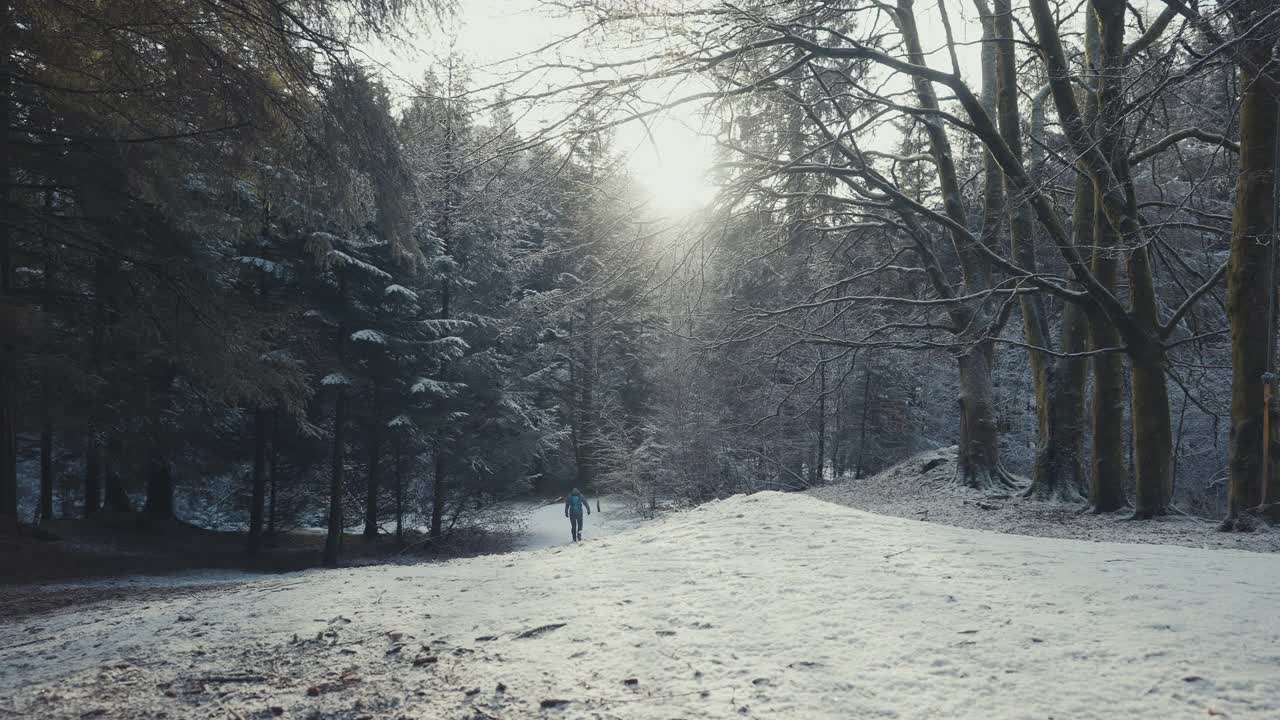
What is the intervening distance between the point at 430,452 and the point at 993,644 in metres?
20.5

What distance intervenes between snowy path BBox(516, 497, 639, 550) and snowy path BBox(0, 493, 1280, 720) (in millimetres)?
16507

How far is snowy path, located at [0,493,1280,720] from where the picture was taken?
2.62m

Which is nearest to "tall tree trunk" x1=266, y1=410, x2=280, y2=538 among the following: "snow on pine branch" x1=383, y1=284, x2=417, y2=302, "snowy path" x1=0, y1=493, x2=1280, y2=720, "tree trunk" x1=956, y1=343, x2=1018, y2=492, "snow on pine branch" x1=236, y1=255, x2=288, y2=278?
"snow on pine branch" x1=236, y1=255, x2=288, y2=278

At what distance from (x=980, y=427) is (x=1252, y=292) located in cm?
529

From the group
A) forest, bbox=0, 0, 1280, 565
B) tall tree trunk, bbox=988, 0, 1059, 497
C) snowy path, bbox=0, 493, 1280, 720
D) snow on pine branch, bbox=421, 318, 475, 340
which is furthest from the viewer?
snow on pine branch, bbox=421, 318, 475, 340

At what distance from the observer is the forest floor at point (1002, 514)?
7121mm

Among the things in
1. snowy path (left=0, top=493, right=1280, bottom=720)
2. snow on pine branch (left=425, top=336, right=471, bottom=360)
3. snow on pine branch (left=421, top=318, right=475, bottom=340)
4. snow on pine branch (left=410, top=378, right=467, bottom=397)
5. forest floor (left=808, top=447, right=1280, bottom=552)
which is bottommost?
forest floor (left=808, top=447, right=1280, bottom=552)

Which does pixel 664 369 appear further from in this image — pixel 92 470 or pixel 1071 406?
pixel 92 470

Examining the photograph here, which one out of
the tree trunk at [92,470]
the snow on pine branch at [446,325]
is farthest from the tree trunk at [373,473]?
the tree trunk at [92,470]

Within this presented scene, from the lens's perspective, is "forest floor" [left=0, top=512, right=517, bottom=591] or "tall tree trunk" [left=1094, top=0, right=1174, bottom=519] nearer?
"tall tree trunk" [left=1094, top=0, right=1174, bottom=519]

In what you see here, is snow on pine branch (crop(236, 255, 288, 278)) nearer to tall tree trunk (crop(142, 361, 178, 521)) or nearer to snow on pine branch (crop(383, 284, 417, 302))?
snow on pine branch (crop(383, 284, 417, 302))

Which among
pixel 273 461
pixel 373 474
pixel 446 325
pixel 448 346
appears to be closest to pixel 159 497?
pixel 273 461

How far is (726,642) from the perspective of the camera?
3215 millimetres

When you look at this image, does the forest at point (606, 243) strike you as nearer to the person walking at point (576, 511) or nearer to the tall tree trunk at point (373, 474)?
the tall tree trunk at point (373, 474)
